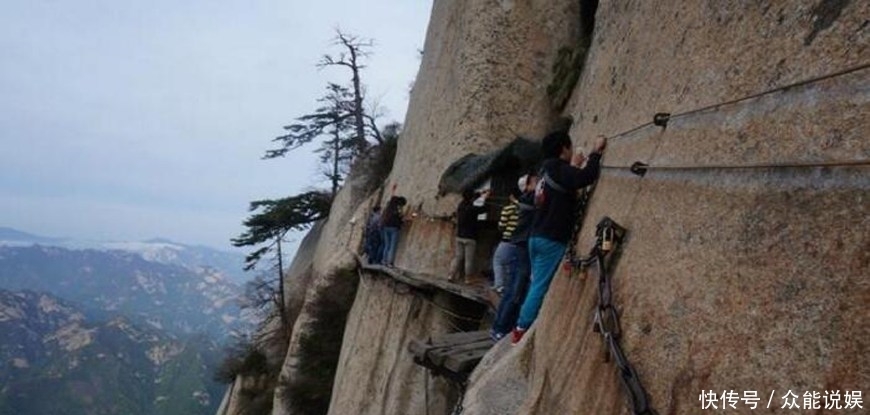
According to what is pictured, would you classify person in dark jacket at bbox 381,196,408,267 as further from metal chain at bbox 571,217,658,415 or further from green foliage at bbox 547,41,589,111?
metal chain at bbox 571,217,658,415

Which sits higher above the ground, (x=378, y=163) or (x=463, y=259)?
(x=378, y=163)

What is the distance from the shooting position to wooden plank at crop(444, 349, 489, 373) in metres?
6.10

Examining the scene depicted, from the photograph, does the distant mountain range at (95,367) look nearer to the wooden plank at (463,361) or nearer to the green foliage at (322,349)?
the green foliage at (322,349)

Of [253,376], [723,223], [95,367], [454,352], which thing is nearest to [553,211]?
[454,352]

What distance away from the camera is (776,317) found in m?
2.24

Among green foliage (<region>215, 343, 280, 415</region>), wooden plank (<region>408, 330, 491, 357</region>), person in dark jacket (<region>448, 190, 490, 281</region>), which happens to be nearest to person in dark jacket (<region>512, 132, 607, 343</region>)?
wooden plank (<region>408, 330, 491, 357</region>)

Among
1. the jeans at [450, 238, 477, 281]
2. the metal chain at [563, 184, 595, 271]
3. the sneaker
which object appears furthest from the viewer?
the jeans at [450, 238, 477, 281]

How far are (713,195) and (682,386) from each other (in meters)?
0.88

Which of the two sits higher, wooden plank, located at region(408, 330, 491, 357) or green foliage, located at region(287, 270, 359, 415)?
wooden plank, located at region(408, 330, 491, 357)

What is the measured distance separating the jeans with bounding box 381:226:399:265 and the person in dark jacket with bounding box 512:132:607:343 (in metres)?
8.38

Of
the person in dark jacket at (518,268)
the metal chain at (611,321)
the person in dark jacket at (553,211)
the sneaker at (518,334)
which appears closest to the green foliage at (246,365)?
the person in dark jacket at (518,268)

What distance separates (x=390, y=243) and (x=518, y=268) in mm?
7474

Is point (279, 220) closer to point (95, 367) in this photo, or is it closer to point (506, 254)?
point (506, 254)

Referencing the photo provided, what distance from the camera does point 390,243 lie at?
13.8 m
